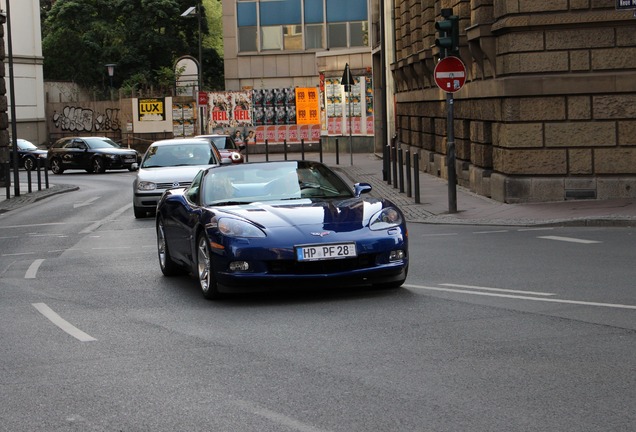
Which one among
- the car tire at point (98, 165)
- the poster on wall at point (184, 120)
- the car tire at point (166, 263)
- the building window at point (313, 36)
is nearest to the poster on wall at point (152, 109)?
the poster on wall at point (184, 120)

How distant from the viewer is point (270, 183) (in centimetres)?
1213

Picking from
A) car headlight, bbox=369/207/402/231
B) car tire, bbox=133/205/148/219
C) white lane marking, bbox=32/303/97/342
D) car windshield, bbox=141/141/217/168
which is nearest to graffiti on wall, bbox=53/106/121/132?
car windshield, bbox=141/141/217/168

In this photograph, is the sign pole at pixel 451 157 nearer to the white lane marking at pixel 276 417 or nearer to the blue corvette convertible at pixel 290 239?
the blue corvette convertible at pixel 290 239

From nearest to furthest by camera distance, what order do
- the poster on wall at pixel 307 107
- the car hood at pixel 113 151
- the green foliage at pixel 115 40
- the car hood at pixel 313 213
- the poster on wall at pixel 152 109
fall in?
the car hood at pixel 313 213, the car hood at pixel 113 151, the poster on wall at pixel 307 107, the poster on wall at pixel 152 109, the green foliage at pixel 115 40

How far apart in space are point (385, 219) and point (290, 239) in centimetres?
98

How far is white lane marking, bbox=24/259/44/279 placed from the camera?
13.9m

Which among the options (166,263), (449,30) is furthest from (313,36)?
(166,263)

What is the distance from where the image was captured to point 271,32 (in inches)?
2803

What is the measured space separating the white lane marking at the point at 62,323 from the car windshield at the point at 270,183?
1.89 m

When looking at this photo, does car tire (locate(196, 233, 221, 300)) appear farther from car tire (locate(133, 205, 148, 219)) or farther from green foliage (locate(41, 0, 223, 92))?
green foliage (locate(41, 0, 223, 92))

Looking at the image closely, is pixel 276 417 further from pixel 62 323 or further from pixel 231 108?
pixel 231 108

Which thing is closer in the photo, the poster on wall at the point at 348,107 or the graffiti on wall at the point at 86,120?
the poster on wall at the point at 348,107

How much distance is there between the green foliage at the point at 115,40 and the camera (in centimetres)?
8725

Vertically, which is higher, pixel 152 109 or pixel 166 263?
pixel 152 109
